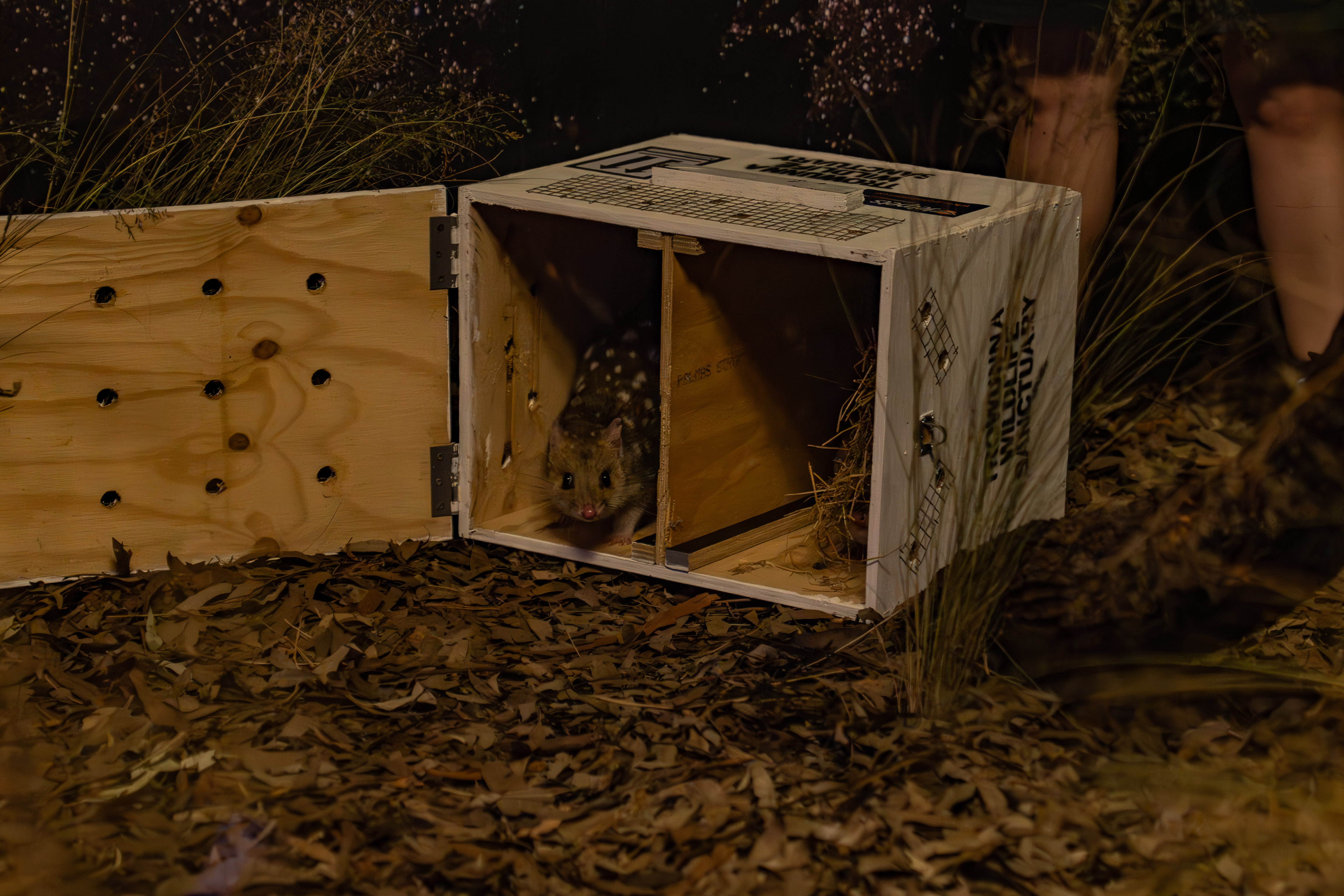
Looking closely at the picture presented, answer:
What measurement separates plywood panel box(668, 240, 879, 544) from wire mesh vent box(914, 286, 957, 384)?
0.67 feet

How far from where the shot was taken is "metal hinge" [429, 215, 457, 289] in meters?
3.64

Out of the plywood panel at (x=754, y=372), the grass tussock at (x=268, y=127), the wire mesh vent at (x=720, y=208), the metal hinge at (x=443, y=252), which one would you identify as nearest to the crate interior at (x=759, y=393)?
the plywood panel at (x=754, y=372)

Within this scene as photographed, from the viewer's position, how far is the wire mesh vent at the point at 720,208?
3373 mm

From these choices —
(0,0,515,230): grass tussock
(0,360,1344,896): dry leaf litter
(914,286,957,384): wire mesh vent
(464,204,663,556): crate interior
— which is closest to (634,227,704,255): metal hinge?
(464,204,663,556): crate interior

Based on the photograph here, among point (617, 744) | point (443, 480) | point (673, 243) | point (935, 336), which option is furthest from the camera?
point (443, 480)

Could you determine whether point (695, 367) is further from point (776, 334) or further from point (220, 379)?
point (220, 379)

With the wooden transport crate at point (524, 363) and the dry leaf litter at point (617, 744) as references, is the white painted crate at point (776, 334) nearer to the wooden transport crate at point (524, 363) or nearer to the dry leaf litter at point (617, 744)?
the wooden transport crate at point (524, 363)

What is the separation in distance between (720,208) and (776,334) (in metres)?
0.49

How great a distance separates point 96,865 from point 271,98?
2072mm

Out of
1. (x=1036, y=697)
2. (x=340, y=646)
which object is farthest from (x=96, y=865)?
(x=1036, y=697)

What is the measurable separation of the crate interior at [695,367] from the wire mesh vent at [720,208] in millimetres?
109

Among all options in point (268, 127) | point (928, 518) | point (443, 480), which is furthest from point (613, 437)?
point (268, 127)

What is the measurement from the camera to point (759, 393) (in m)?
3.92

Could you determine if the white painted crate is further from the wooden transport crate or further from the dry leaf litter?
the dry leaf litter
